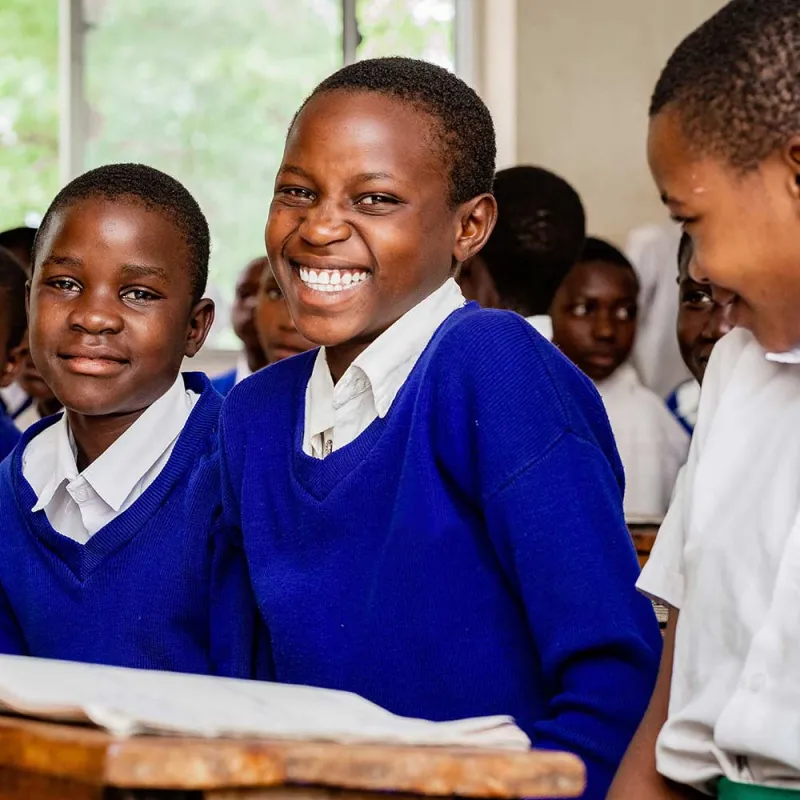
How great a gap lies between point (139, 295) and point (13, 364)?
40.8 inches

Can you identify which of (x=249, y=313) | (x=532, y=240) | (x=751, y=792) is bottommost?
(x=249, y=313)

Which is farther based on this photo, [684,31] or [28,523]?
[684,31]

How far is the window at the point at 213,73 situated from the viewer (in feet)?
18.4

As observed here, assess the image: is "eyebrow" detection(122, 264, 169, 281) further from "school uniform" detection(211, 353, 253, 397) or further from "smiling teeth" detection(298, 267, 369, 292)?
"school uniform" detection(211, 353, 253, 397)

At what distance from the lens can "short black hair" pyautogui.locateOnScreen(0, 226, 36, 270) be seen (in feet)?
12.8

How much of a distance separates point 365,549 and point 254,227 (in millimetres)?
4131

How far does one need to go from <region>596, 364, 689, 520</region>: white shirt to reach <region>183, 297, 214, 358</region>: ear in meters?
1.56

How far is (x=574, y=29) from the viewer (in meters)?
5.21

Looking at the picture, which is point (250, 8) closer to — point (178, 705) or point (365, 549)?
point (365, 549)

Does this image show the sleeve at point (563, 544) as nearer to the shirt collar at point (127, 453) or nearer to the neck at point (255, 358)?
the shirt collar at point (127, 453)

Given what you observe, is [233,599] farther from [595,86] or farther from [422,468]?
[595,86]

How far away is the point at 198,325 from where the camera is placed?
7.70 feet

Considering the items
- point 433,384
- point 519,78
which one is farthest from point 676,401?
point 433,384

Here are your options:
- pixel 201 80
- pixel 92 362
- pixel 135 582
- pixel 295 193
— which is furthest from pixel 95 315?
pixel 201 80
